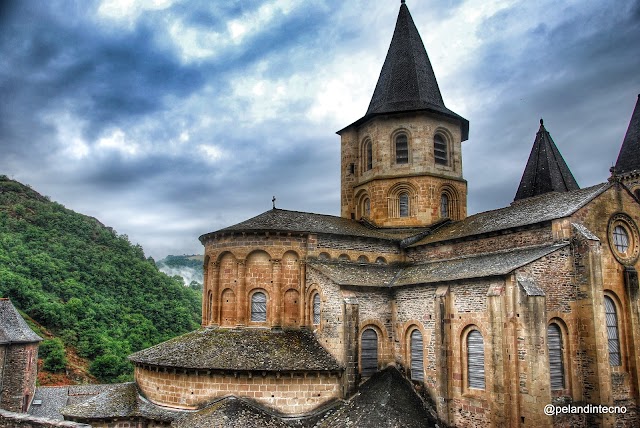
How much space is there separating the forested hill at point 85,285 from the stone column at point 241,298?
107ft

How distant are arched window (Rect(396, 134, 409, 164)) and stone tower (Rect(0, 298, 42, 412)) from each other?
89.6 feet

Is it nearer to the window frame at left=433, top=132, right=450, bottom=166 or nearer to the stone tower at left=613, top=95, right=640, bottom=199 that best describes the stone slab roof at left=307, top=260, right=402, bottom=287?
the window frame at left=433, top=132, right=450, bottom=166

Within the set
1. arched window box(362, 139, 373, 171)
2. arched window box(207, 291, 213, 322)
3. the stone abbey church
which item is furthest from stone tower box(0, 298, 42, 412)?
arched window box(362, 139, 373, 171)

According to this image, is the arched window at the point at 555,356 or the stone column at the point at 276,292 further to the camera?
the stone column at the point at 276,292

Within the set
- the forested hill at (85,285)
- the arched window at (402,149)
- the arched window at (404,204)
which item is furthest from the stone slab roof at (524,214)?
the forested hill at (85,285)

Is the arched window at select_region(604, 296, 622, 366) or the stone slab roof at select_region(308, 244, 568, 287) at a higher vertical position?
the stone slab roof at select_region(308, 244, 568, 287)

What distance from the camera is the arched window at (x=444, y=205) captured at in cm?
2988

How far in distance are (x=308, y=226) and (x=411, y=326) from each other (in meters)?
7.05

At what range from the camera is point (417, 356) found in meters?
21.7

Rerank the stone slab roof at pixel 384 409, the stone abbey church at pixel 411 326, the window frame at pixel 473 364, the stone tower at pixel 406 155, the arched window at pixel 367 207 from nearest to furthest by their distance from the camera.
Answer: the stone abbey church at pixel 411 326 → the window frame at pixel 473 364 → the stone slab roof at pixel 384 409 → the stone tower at pixel 406 155 → the arched window at pixel 367 207

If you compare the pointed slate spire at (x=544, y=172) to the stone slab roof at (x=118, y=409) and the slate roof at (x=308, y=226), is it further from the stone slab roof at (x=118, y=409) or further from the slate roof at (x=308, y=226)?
the stone slab roof at (x=118, y=409)

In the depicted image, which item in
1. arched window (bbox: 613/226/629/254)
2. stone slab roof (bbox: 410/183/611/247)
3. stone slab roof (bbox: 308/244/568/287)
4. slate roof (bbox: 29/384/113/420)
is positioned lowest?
slate roof (bbox: 29/384/113/420)

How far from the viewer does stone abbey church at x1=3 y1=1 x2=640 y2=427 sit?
59.3 ft

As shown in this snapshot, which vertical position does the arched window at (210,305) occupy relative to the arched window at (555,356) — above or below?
above
